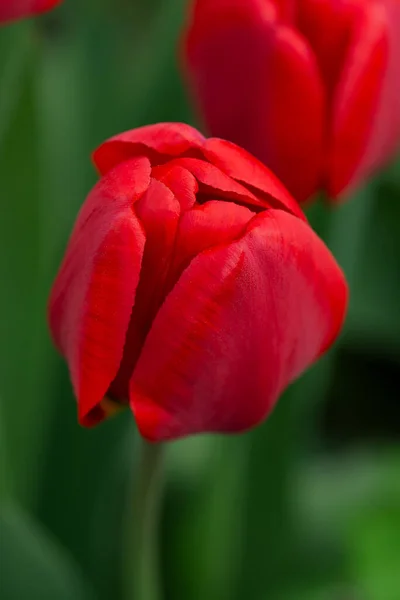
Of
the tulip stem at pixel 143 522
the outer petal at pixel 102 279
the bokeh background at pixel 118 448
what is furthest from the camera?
the bokeh background at pixel 118 448

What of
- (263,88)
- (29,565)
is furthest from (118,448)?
(263,88)

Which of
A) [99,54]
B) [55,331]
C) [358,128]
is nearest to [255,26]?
[358,128]

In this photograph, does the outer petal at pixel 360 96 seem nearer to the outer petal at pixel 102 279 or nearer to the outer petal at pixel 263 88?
the outer petal at pixel 263 88

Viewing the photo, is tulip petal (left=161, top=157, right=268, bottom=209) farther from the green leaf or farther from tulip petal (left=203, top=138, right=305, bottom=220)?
the green leaf

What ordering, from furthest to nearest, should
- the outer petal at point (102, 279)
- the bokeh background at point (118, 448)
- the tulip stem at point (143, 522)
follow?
1. the bokeh background at point (118, 448)
2. the tulip stem at point (143, 522)
3. the outer petal at point (102, 279)

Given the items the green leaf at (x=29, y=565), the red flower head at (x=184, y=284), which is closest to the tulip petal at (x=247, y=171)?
the red flower head at (x=184, y=284)

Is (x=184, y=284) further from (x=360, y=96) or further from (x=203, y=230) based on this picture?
(x=360, y=96)

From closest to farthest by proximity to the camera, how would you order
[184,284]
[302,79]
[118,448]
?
[184,284] < [302,79] < [118,448]

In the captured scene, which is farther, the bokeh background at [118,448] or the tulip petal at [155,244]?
the bokeh background at [118,448]

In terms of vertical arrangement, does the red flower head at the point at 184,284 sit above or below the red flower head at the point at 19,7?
below
